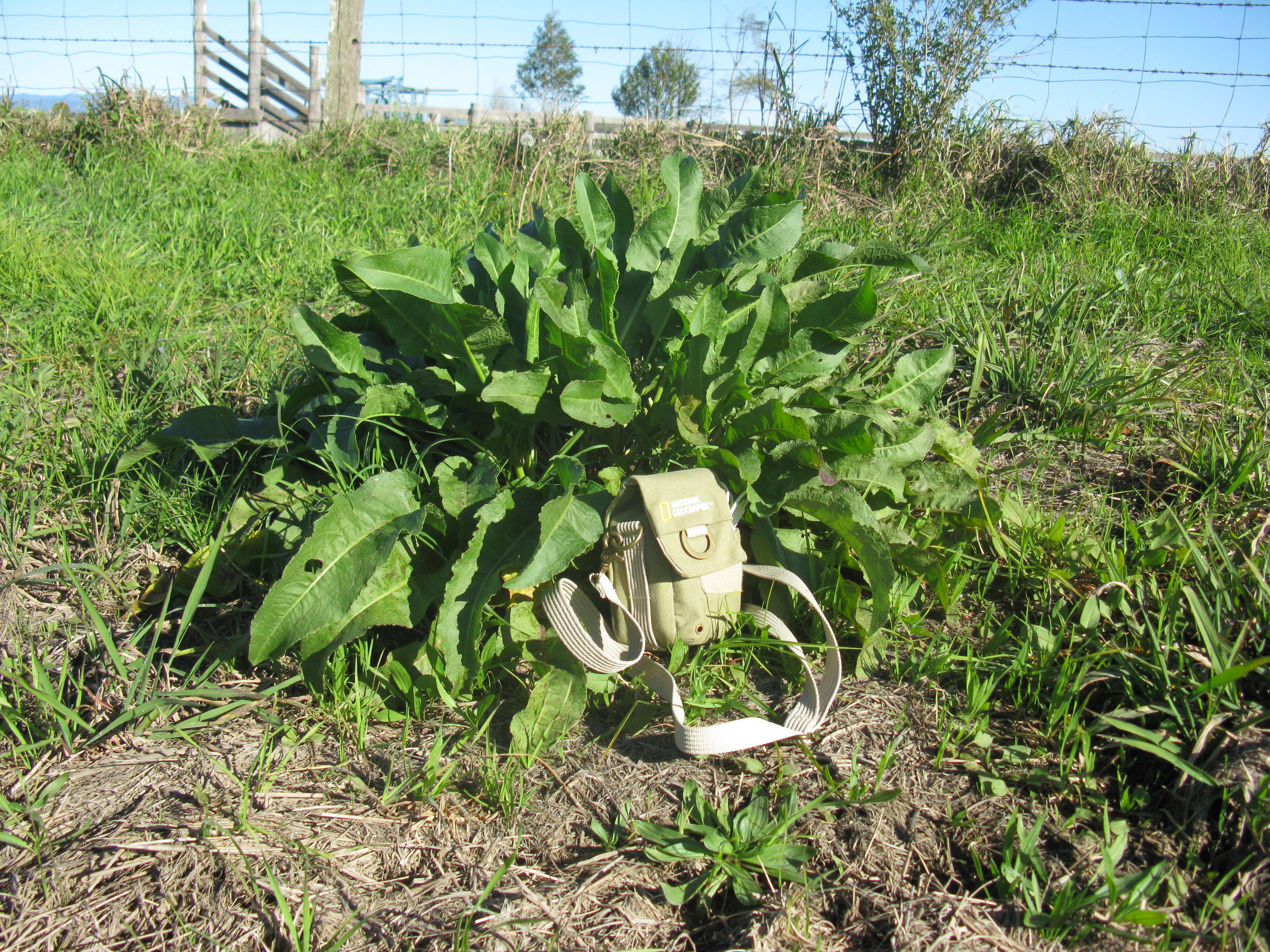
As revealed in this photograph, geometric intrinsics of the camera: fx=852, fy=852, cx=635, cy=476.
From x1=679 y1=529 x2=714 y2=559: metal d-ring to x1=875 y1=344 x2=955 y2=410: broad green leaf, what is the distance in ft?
2.39

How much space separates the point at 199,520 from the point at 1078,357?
8.91 ft

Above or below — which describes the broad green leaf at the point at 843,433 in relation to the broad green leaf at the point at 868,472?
above

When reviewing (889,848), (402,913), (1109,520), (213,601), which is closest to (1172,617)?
(1109,520)

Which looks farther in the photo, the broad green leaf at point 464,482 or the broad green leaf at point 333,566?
the broad green leaf at point 464,482

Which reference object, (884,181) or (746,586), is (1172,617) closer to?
(746,586)

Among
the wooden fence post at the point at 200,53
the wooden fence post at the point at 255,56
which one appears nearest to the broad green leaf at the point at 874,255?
the wooden fence post at the point at 200,53

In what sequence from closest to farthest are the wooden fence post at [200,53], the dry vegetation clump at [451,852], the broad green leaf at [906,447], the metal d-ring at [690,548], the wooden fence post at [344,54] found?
the dry vegetation clump at [451,852]
the metal d-ring at [690,548]
the broad green leaf at [906,447]
the wooden fence post at [200,53]
the wooden fence post at [344,54]

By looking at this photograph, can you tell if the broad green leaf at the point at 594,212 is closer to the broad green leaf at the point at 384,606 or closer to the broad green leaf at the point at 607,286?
the broad green leaf at the point at 607,286

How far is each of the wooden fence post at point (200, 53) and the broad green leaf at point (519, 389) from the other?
4738 millimetres

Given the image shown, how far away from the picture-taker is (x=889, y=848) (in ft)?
5.03

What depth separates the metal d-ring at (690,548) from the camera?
181 centimetres

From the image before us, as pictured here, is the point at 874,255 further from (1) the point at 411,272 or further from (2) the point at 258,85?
(2) the point at 258,85

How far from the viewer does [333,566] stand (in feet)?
5.73

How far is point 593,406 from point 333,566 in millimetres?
652
